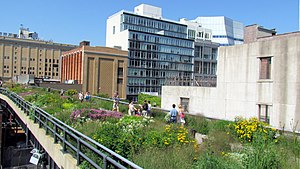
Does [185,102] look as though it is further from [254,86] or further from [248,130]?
[248,130]

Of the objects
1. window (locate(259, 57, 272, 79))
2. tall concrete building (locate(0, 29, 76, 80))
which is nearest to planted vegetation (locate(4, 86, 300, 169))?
window (locate(259, 57, 272, 79))

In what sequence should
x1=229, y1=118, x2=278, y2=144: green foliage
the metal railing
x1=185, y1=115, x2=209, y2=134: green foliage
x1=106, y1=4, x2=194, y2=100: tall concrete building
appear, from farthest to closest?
x1=106, y1=4, x2=194, y2=100: tall concrete building
x1=185, y1=115, x2=209, y2=134: green foliage
x1=229, y1=118, x2=278, y2=144: green foliage
the metal railing

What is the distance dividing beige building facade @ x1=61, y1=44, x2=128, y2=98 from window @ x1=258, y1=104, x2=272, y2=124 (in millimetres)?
62327

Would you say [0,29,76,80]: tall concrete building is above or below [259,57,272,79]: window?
above

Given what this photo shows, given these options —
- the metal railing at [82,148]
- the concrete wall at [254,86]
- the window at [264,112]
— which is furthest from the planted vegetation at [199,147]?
the window at [264,112]

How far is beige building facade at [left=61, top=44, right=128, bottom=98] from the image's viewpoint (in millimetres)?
77562

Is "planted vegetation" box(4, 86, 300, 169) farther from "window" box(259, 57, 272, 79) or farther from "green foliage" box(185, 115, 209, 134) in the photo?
Result: "window" box(259, 57, 272, 79)

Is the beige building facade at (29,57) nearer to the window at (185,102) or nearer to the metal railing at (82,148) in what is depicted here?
the window at (185,102)

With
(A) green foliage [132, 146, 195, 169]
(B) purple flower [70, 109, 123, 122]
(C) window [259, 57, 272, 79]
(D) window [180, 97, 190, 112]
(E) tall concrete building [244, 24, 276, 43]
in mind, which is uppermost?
(E) tall concrete building [244, 24, 276, 43]

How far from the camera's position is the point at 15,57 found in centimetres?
10938

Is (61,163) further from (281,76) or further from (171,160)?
(281,76)

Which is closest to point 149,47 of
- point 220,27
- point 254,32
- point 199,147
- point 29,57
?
point 29,57

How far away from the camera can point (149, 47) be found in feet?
302

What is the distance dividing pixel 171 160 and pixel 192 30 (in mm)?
108658
